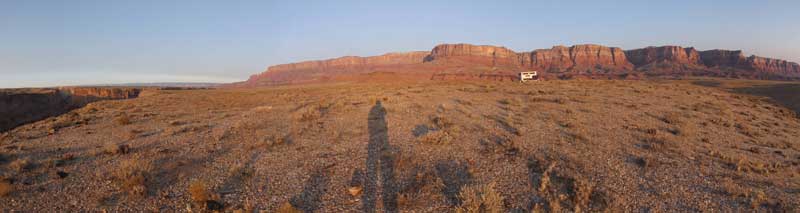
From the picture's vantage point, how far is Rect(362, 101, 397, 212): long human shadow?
6410 mm

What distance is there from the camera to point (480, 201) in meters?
6.04

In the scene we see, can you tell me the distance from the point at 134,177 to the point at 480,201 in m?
7.25

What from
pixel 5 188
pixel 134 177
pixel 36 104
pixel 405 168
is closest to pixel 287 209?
pixel 405 168

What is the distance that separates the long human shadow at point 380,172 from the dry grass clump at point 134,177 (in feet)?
14.8

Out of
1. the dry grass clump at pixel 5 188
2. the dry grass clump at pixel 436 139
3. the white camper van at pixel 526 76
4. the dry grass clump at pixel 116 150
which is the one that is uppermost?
the white camper van at pixel 526 76

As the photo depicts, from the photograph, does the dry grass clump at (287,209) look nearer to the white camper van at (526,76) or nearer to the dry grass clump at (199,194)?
the dry grass clump at (199,194)

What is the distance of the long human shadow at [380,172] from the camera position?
21.0ft

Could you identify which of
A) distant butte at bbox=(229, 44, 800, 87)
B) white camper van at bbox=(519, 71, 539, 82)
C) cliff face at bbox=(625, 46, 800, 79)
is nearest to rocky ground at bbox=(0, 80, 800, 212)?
white camper van at bbox=(519, 71, 539, 82)

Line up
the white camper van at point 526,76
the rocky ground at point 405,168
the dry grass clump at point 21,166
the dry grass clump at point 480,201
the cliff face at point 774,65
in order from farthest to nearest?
the cliff face at point 774,65
the white camper van at point 526,76
the dry grass clump at point 21,166
the rocky ground at point 405,168
the dry grass clump at point 480,201

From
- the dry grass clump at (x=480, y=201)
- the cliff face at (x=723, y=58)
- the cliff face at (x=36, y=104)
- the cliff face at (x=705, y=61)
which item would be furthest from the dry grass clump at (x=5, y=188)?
the cliff face at (x=723, y=58)

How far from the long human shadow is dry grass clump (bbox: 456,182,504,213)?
1.30 m

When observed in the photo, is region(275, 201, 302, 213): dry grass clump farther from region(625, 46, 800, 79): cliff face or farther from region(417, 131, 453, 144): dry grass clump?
region(625, 46, 800, 79): cliff face

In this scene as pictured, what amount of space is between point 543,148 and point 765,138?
1168 centimetres

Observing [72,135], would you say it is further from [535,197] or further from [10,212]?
[535,197]
